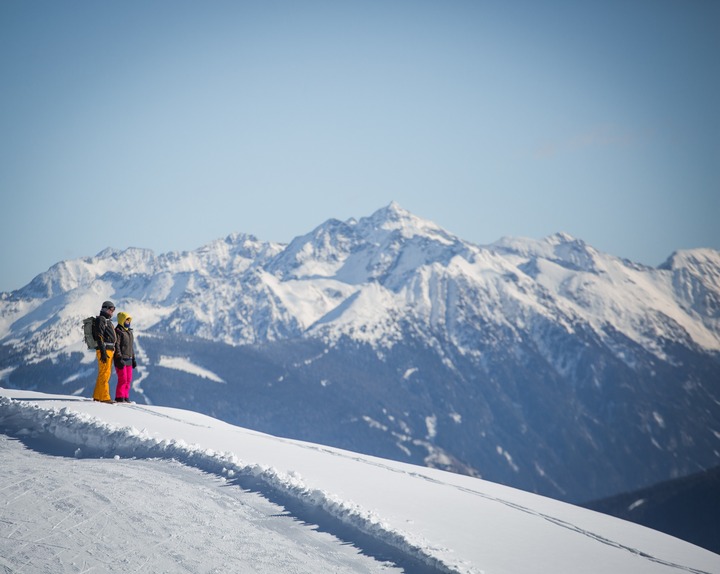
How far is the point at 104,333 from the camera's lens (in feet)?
89.0

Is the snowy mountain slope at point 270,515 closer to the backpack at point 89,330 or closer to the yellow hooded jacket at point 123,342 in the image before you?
the backpack at point 89,330

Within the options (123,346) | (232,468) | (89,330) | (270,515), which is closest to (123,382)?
(123,346)

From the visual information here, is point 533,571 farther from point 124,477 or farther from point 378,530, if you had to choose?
point 124,477

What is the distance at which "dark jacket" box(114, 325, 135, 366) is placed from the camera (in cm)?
2777

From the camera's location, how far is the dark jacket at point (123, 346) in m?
27.8

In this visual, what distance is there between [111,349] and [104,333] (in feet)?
2.01

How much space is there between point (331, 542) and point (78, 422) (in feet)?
34.2

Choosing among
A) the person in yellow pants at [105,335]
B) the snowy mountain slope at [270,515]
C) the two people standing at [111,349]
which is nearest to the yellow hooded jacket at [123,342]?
the two people standing at [111,349]

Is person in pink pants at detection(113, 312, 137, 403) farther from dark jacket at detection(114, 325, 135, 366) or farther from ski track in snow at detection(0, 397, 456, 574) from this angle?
ski track in snow at detection(0, 397, 456, 574)

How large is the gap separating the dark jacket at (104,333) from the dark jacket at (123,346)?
1.18ft

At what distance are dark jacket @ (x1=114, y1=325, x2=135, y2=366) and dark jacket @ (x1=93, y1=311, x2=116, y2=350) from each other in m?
0.36

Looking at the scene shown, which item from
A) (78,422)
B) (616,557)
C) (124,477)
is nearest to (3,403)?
(78,422)

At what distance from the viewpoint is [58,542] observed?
52.3 ft

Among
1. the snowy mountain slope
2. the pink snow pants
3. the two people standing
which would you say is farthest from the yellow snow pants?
→ the snowy mountain slope
